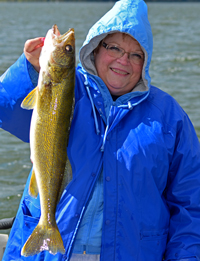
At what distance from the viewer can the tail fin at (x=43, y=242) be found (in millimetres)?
2850

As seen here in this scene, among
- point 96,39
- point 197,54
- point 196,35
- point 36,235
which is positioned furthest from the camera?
point 196,35

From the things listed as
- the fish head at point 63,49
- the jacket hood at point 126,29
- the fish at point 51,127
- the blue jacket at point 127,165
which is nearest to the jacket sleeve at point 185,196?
the blue jacket at point 127,165

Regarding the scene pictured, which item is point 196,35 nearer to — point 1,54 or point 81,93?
point 1,54

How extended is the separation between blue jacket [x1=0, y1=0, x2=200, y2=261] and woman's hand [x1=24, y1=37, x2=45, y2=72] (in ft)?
0.26

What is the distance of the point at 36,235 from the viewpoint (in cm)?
288

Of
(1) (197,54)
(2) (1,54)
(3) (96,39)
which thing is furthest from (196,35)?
(3) (96,39)

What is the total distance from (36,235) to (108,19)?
1787mm

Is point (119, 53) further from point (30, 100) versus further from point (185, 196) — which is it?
point (185, 196)

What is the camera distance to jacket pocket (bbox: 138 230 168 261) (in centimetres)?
307

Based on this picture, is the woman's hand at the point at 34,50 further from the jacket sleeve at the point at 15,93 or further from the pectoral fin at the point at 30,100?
the pectoral fin at the point at 30,100

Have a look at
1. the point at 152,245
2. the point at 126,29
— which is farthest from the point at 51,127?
the point at 152,245

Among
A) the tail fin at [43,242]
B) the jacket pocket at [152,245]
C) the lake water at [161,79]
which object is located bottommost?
the lake water at [161,79]

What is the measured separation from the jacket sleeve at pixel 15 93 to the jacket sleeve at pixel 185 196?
122cm

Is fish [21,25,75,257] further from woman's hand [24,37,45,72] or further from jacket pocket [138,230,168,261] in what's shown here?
jacket pocket [138,230,168,261]
